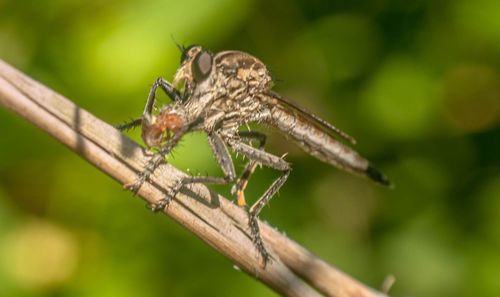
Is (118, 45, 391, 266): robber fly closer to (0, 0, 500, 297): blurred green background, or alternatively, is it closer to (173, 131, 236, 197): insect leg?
(173, 131, 236, 197): insect leg

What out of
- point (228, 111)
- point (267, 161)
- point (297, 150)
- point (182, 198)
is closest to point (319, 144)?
point (297, 150)

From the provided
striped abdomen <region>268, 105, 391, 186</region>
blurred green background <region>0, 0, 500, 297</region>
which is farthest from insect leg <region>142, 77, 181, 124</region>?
striped abdomen <region>268, 105, 391, 186</region>

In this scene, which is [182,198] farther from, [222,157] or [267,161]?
[267,161]

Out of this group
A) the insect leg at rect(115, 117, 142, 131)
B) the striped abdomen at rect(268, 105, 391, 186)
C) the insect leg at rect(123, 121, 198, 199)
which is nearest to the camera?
the insect leg at rect(123, 121, 198, 199)

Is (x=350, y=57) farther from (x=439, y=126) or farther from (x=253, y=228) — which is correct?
(x=253, y=228)

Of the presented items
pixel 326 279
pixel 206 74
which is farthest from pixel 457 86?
pixel 326 279

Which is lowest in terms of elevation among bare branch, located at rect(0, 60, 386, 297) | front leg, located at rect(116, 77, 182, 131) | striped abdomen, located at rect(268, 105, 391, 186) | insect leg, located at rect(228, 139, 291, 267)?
bare branch, located at rect(0, 60, 386, 297)

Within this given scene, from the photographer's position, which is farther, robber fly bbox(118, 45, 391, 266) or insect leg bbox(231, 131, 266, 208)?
insect leg bbox(231, 131, 266, 208)

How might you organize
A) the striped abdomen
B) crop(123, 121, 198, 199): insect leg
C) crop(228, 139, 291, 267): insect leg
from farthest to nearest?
1. the striped abdomen
2. crop(228, 139, 291, 267): insect leg
3. crop(123, 121, 198, 199): insect leg
